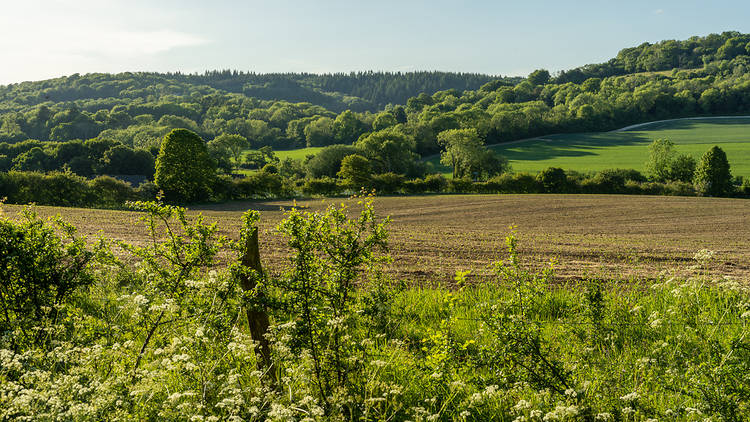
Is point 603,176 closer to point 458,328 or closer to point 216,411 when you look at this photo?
point 458,328

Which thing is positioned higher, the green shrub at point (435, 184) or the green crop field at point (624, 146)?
the green crop field at point (624, 146)

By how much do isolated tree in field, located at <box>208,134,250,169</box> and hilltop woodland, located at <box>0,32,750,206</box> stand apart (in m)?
0.28

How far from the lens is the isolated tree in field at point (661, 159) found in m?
61.4

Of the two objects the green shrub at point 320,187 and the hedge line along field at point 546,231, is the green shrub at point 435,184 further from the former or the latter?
the green shrub at point 320,187

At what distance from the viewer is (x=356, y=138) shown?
117 metres

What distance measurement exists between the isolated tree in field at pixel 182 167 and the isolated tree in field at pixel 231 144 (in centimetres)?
3907

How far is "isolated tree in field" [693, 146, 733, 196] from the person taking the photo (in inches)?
2004

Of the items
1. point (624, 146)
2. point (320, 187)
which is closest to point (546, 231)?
point (320, 187)

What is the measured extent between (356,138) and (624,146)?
66.7 metres

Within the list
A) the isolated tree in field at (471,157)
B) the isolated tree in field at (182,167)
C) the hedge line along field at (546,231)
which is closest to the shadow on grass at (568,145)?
the isolated tree in field at (471,157)

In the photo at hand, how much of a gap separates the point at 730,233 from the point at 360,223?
32.5 metres

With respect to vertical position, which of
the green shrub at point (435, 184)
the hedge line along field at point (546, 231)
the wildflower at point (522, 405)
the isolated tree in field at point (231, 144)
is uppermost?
the isolated tree in field at point (231, 144)

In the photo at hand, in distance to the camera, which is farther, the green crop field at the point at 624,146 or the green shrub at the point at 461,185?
the green crop field at the point at 624,146

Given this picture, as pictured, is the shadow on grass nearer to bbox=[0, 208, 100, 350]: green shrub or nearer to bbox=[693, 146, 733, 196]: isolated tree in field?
bbox=[693, 146, 733, 196]: isolated tree in field
